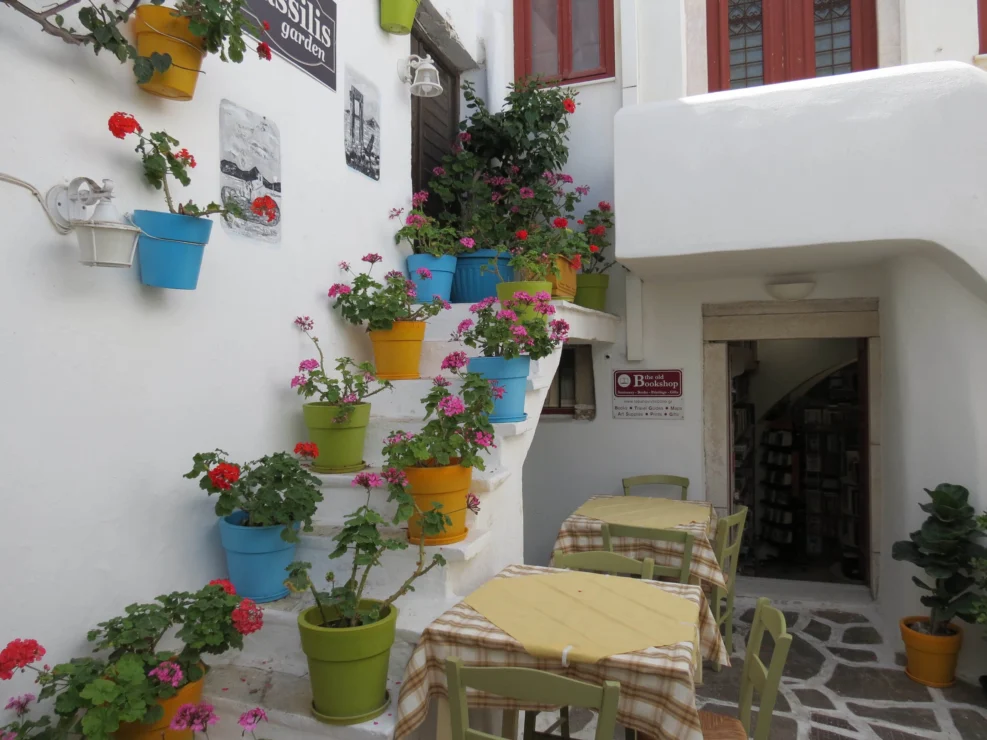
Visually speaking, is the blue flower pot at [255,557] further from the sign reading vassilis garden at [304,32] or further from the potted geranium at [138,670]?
the sign reading vassilis garden at [304,32]

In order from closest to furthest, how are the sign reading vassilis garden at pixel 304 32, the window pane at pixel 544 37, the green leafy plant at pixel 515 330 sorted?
the sign reading vassilis garden at pixel 304 32 → the green leafy plant at pixel 515 330 → the window pane at pixel 544 37

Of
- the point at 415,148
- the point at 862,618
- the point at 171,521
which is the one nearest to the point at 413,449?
the point at 171,521

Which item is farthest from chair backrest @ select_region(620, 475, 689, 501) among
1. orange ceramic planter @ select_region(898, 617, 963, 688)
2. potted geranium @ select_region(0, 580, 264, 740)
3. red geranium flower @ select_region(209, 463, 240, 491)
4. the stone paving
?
potted geranium @ select_region(0, 580, 264, 740)

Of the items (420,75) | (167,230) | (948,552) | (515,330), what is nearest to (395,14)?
(420,75)

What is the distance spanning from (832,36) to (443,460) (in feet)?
15.5

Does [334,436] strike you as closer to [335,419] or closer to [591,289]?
[335,419]

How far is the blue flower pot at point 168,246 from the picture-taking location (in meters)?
2.27

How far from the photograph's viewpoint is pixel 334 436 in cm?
303

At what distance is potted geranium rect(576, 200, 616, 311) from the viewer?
17.5 feet

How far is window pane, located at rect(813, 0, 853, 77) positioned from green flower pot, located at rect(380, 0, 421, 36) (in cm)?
314

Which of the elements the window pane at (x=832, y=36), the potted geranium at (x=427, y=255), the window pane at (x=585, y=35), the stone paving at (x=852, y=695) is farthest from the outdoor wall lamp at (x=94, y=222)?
the window pane at (x=832, y=36)

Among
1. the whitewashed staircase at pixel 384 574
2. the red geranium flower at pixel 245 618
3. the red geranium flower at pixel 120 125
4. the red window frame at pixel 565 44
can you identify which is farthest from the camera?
the red window frame at pixel 565 44

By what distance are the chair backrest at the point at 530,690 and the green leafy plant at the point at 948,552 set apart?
9.96 ft

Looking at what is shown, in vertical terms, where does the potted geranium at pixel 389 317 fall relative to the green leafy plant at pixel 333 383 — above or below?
above
